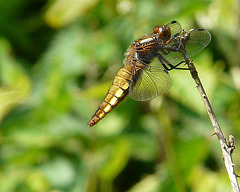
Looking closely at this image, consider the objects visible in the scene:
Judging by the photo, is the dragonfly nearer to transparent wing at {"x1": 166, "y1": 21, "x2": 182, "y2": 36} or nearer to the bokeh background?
transparent wing at {"x1": 166, "y1": 21, "x2": 182, "y2": 36}

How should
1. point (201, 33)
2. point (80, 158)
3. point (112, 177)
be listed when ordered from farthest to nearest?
point (80, 158), point (112, 177), point (201, 33)

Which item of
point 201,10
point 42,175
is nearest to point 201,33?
point 201,10

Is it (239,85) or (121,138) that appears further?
(239,85)

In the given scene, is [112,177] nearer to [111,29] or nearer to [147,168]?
[147,168]

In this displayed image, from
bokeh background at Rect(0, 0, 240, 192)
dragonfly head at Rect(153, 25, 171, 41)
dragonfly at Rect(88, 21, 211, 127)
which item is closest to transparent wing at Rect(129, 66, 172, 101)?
dragonfly at Rect(88, 21, 211, 127)

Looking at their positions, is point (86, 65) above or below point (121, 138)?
above

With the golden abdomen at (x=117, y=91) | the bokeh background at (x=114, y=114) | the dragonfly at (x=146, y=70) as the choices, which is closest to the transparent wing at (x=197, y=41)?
the dragonfly at (x=146, y=70)

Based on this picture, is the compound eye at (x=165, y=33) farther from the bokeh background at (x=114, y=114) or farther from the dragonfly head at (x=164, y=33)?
the bokeh background at (x=114, y=114)
